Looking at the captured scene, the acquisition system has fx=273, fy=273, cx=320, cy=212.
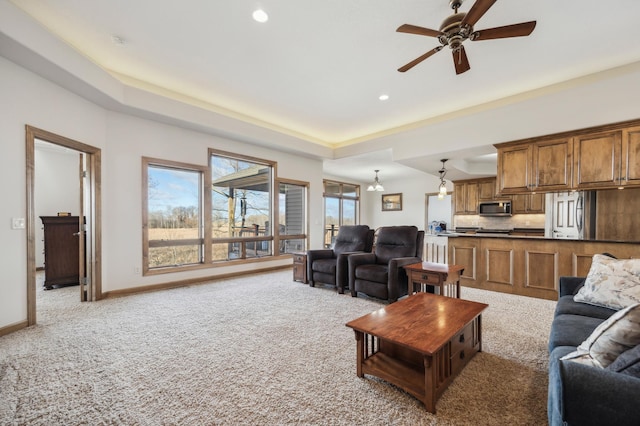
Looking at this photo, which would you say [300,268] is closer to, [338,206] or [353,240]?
[353,240]

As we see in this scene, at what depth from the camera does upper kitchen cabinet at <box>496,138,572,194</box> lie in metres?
3.82

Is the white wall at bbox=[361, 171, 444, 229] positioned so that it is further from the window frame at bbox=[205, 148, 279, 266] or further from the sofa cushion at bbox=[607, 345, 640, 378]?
the sofa cushion at bbox=[607, 345, 640, 378]

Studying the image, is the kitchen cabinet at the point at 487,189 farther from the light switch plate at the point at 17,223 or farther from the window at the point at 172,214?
the light switch plate at the point at 17,223

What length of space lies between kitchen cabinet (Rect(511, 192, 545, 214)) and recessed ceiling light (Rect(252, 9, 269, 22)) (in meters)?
6.91

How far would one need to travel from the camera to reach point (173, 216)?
4680mm

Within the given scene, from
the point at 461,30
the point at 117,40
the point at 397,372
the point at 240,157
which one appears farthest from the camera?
the point at 240,157

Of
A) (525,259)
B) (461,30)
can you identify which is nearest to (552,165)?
(525,259)

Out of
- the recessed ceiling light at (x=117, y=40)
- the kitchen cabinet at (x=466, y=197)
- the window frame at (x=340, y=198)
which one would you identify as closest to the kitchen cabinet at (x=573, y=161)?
the kitchen cabinet at (x=466, y=197)

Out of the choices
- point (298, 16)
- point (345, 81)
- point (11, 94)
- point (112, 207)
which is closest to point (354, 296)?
point (345, 81)

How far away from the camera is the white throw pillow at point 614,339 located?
1.07m

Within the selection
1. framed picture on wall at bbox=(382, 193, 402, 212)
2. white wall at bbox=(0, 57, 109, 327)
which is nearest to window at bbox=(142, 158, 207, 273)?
white wall at bbox=(0, 57, 109, 327)

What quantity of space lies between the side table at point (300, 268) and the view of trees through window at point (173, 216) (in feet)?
5.74

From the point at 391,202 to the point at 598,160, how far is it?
21.2 ft

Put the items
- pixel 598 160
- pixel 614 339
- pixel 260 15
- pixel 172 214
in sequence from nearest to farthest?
pixel 614 339 → pixel 260 15 → pixel 598 160 → pixel 172 214
